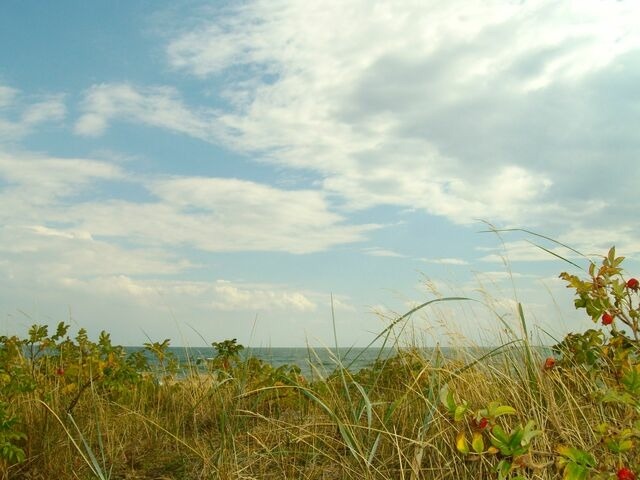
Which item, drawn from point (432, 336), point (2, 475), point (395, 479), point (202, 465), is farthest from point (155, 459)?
point (432, 336)

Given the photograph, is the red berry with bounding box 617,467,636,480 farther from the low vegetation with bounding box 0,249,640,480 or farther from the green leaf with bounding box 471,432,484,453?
the green leaf with bounding box 471,432,484,453

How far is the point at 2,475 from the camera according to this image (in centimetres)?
356

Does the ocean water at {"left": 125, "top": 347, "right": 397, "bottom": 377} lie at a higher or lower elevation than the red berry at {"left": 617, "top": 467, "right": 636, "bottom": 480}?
higher

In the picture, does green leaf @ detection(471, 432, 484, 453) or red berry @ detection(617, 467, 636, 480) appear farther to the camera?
green leaf @ detection(471, 432, 484, 453)

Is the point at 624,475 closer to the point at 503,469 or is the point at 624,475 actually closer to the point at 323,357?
the point at 503,469

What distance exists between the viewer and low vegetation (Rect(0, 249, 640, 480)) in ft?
8.72

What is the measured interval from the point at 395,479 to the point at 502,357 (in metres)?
1.27

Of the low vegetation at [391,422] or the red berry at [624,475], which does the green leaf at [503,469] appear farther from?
the red berry at [624,475]

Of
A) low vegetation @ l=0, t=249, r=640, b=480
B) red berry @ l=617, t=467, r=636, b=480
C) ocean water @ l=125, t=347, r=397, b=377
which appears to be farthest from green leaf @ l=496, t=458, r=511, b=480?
ocean water @ l=125, t=347, r=397, b=377

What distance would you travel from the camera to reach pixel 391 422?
3.59m

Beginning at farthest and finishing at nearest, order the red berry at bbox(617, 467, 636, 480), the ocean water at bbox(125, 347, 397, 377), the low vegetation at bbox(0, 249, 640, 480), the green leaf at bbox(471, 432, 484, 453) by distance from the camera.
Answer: the ocean water at bbox(125, 347, 397, 377), the low vegetation at bbox(0, 249, 640, 480), the green leaf at bbox(471, 432, 484, 453), the red berry at bbox(617, 467, 636, 480)

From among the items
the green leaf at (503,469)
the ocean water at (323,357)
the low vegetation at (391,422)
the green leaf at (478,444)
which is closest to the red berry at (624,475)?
the low vegetation at (391,422)

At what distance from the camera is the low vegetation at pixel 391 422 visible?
266 cm

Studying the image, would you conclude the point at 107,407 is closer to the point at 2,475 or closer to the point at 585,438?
the point at 2,475
